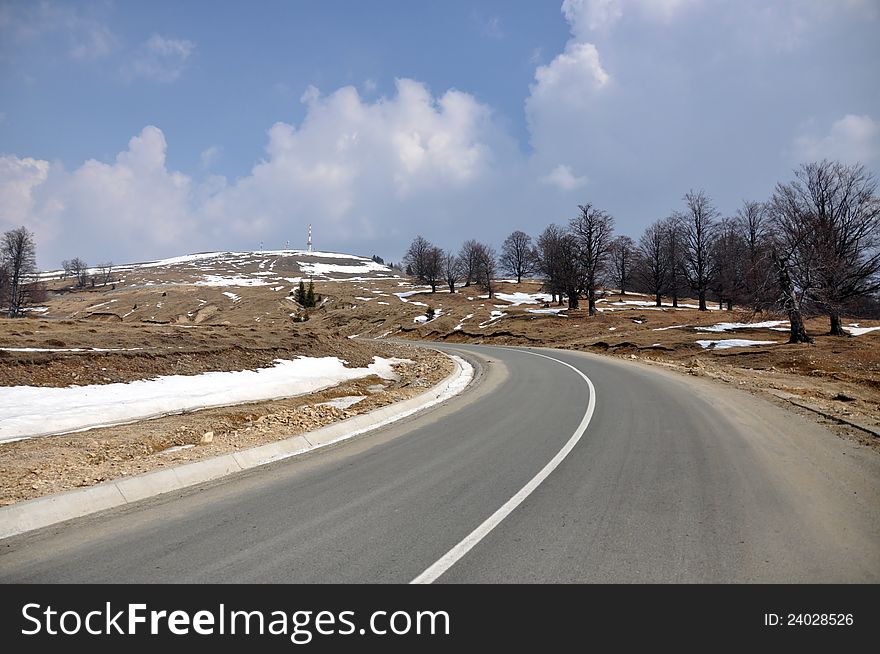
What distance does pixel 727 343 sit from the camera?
3031 cm

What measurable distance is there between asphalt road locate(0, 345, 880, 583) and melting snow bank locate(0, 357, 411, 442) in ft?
21.5

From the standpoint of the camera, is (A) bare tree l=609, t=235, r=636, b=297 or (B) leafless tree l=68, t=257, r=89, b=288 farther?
(B) leafless tree l=68, t=257, r=89, b=288

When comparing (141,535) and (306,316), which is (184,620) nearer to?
(141,535)

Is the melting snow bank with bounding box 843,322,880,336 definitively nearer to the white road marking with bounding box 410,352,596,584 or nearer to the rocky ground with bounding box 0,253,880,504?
the rocky ground with bounding box 0,253,880,504

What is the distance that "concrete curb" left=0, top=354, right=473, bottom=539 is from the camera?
5074 mm

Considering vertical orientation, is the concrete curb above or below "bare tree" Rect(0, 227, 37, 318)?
below

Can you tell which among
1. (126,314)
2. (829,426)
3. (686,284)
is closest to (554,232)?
(686,284)

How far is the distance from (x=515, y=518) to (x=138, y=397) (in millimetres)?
12184

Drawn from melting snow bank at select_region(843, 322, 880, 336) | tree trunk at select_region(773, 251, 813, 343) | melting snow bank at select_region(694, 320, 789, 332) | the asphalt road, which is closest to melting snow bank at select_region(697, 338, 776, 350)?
tree trunk at select_region(773, 251, 813, 343)

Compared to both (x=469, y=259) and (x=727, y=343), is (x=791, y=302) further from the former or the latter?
(x=469, y=259)

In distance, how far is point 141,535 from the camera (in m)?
4.74

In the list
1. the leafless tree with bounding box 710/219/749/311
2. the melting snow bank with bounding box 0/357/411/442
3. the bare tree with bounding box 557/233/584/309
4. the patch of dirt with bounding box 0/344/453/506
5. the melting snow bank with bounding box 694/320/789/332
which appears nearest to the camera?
the patch of dirt with bounding box 0/344/453/506

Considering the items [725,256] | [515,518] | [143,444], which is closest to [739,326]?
[725,256]

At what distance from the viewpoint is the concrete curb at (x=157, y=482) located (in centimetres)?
507
